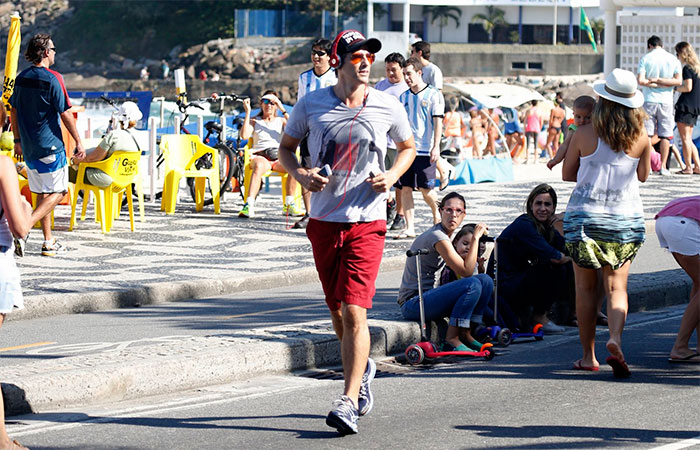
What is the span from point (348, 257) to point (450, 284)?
217 centimetres

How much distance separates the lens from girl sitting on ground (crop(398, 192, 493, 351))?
8.62 meters

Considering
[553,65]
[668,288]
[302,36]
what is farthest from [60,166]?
[302,36]

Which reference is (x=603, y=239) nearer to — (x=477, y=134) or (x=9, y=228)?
(x=9, y=228)

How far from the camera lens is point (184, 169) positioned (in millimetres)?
16109

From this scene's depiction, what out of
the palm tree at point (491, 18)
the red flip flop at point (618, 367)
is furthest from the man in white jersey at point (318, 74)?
the palm tree at point (491, 18)

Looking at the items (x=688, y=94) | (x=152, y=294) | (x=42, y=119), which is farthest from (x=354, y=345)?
(x=688, y=94)

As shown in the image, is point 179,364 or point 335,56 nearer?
point 335,56

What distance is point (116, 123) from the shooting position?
599 inches

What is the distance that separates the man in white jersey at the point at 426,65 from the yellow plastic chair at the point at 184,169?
317cm

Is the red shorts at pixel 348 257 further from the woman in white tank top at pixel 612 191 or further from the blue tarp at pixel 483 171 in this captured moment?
the blue tarp at pixel 483 171

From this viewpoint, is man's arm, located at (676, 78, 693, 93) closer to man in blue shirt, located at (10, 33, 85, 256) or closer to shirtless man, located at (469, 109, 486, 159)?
man in blue shirt, located at (10, 33, 85, 256)

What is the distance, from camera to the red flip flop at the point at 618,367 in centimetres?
762

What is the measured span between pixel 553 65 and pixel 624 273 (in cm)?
8585

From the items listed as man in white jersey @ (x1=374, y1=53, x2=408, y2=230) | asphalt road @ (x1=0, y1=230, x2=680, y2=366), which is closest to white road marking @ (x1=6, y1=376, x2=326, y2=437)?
asphalt road @ (x1=0, y1=230, x2=680, y2=366)
